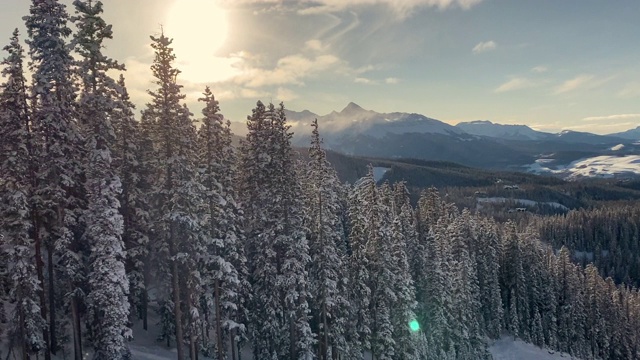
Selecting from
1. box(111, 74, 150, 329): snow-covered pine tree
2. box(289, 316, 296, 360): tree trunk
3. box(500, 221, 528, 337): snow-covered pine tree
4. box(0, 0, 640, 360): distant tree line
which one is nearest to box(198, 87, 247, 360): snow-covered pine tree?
box(0, 0, 640, 360): distant tree line

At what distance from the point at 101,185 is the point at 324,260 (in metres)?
16.9

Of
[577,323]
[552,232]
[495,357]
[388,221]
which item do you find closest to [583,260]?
[552,232]

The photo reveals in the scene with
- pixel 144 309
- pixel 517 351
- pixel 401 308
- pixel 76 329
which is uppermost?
pixel 76 329

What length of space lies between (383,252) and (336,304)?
662 cm

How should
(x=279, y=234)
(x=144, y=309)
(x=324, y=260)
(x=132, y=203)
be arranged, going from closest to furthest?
(x=132, y=203)
(x=279, y=234)
(x=324, y=260)
(x=144, y=309)

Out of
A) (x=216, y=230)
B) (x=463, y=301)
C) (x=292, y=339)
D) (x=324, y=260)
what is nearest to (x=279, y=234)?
(x=324, y=260)

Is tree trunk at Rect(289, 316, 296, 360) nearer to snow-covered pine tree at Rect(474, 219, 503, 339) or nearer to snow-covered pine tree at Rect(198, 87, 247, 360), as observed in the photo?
snow-covered pine tree at Rect(198, 87, 247, 360)

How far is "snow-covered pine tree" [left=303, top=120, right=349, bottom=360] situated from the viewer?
1308 inches

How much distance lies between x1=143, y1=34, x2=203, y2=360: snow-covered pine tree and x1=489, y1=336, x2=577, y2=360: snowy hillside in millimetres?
55724

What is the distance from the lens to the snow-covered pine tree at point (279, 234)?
31.7m

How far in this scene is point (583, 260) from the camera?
19000cm

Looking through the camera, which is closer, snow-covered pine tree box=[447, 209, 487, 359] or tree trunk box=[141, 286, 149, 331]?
tree trunk box=[141, 286, 149, 331]

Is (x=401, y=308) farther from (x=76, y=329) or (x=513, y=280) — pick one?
(x=513, y=280)

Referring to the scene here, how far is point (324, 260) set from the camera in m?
33.6
